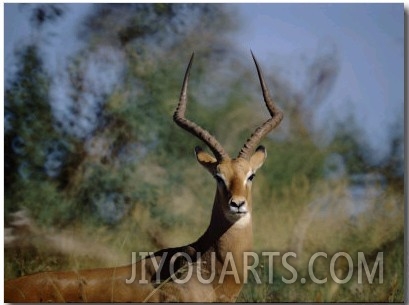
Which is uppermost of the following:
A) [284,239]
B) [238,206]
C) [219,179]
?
[219,179]

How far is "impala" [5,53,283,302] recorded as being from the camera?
662cm

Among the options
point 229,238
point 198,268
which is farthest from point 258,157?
point 198,268

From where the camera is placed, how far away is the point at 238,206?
653cm

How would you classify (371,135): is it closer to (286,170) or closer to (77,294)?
(286,170)

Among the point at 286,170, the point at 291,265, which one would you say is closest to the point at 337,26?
the point at 286,170

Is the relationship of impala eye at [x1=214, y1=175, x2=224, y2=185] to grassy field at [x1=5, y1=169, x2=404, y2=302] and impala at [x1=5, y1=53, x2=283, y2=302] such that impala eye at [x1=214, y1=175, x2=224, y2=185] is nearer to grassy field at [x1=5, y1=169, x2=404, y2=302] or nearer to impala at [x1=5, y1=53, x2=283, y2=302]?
impala at [x1=5, y1=53, x2=283, y2=302]

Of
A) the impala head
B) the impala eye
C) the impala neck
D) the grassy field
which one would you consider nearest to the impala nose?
the impala head

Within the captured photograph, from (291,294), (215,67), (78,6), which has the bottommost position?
(291,294)

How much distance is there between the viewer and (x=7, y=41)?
6871 millimetres

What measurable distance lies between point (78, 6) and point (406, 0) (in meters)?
2.35

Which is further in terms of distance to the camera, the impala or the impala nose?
the impala

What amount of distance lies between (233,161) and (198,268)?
785 millimetres

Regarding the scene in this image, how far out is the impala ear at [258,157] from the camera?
6812 mm

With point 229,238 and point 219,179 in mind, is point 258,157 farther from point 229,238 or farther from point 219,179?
point 229,238
